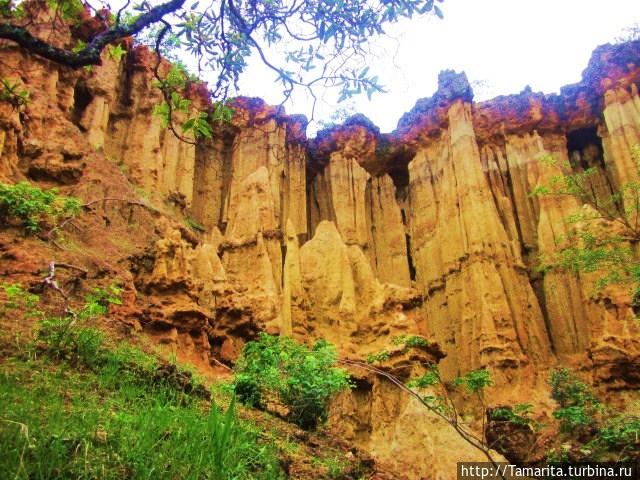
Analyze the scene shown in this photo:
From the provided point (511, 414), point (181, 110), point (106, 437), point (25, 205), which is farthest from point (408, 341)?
point (106, 437)

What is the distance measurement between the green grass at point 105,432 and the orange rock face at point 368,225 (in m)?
5.20

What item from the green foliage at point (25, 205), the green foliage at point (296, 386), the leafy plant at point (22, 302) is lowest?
the green foliage at point (296, 386)

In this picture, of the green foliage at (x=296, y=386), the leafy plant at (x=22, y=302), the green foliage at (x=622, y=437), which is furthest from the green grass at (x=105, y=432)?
the green foliage at (x=622, y=437)

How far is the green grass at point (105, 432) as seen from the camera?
290 cm

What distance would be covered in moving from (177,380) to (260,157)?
24.8 m

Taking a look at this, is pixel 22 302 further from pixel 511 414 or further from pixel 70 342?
pixel 511 414

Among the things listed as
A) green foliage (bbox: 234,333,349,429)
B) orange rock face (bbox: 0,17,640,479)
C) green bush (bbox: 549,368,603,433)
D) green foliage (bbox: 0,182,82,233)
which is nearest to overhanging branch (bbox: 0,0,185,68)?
orange rock face (bbox: 0,17,640,479)

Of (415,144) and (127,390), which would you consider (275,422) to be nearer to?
(127,390)

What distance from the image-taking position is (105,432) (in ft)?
11.6

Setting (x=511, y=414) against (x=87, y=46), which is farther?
(x=511, y=414)

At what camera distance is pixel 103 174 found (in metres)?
14.2

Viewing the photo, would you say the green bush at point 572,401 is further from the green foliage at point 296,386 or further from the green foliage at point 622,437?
the green foliage at point 296,386

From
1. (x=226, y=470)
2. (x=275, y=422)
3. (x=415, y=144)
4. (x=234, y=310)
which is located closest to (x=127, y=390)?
(x=226, y=470)

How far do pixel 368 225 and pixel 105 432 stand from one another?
1143 inches
